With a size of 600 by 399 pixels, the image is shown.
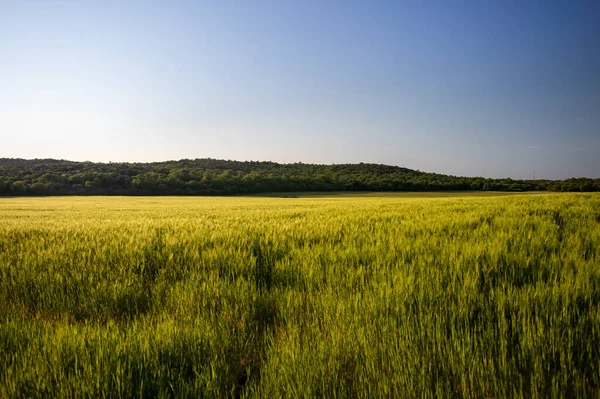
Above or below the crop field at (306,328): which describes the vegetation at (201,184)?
above

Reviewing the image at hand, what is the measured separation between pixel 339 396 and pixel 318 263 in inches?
95.9

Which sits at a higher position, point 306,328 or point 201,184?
point 201,184

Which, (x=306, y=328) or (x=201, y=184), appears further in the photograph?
(x=201, y=184)

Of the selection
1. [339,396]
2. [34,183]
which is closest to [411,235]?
[339,396]

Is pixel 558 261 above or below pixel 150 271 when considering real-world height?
above

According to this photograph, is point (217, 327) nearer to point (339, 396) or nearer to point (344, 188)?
point (339, 396)

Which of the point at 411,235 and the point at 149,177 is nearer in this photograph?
the point at 411,235

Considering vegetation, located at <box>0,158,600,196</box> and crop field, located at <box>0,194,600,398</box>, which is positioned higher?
vegetation, located at <box>0,158,600,196</box>

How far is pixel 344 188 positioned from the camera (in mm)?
96062

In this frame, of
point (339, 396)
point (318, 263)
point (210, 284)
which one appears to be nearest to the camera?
point (339, 396)

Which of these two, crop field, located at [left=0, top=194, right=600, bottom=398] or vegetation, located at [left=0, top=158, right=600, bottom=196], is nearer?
crop field, located at [left=0, top=194, right=600, bottom=398]

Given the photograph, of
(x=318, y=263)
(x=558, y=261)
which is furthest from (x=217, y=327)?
(x=558, y=261)

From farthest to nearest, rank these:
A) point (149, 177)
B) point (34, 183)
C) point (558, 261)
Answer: point (149, 177)
point (34, 183)
point (558, 261)

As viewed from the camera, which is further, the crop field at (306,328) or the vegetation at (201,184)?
the vegetation at (201,184)
